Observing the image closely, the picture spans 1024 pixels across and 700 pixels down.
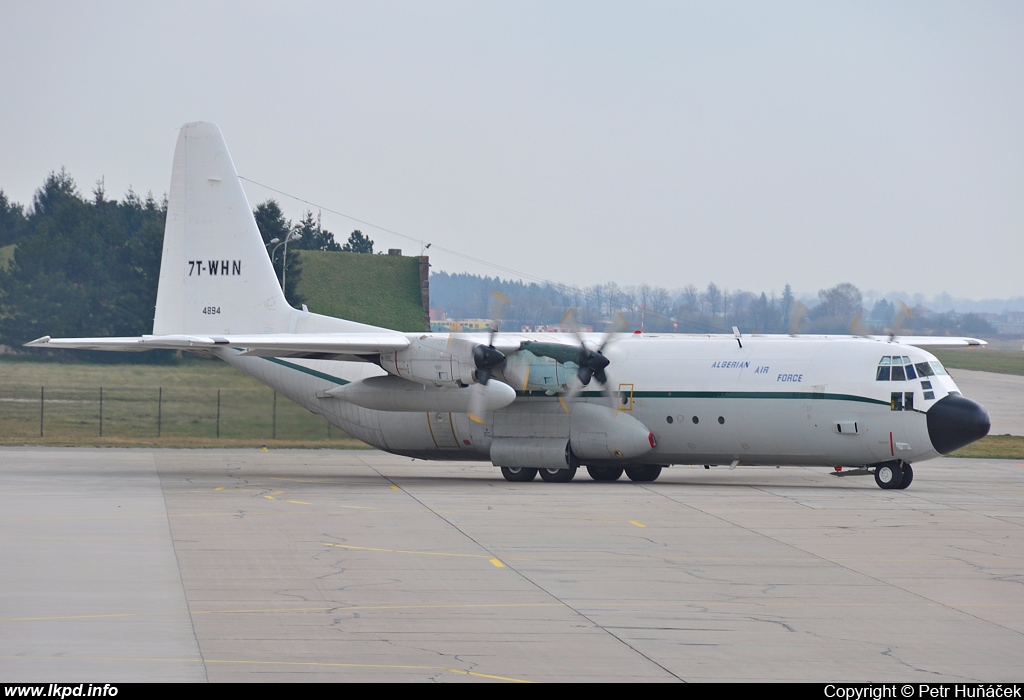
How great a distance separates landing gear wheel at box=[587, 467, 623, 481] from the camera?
29391mm

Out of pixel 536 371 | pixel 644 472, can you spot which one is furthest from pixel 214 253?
pixel 644 472

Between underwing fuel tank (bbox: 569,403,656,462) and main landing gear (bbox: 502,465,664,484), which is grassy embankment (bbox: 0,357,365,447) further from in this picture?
underwing fuel tank (bbox: 569,403,656,462)

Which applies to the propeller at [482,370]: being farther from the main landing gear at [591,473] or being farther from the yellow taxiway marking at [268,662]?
the yellow taxiway marking at [268,662]

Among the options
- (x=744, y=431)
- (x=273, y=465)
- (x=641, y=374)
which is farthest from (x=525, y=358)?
(x=273, y=465)

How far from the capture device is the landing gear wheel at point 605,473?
96.4 ft

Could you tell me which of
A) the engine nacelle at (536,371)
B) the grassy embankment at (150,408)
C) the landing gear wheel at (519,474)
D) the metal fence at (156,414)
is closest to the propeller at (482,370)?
the engine nacelle at (536,371)

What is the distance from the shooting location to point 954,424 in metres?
24.8

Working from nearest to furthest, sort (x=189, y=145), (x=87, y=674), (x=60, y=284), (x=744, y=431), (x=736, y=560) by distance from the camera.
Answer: (x=87, y=674) < (x=736, y=560) < (x=744, y=431) < (x=189, y=145) < (x=60, y=284)

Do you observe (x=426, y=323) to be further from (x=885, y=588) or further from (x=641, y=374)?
(x=885, y=588)

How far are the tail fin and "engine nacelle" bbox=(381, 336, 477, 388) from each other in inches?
207

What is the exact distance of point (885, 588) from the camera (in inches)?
575

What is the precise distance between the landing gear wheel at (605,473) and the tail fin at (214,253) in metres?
9.07

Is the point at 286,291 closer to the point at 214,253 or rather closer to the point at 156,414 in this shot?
the point at 156,414

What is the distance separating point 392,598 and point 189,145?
2082 cm
